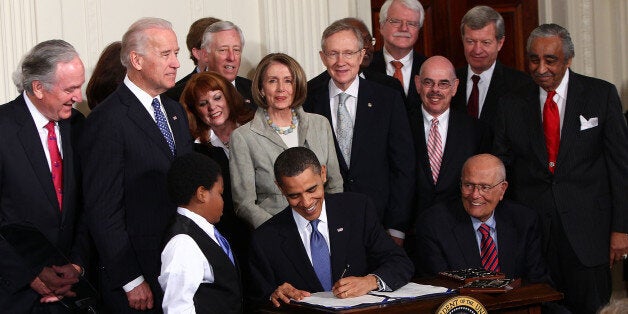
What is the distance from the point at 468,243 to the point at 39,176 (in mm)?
2065

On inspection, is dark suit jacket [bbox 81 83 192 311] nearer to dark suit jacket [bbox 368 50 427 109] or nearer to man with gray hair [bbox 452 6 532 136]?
dark suit jacket [bbox 368 50 427 109]

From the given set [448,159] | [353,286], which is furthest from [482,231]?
[353,286]

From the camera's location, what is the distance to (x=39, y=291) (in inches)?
177

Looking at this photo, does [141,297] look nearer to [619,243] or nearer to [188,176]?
[188,176]

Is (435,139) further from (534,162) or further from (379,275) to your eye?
(379,275)

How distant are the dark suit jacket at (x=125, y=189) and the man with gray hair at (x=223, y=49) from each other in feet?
4.12

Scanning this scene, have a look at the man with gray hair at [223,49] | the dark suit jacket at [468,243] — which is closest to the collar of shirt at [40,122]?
the man with gray hair at [223,49]

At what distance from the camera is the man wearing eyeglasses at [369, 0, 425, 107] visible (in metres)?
6.36

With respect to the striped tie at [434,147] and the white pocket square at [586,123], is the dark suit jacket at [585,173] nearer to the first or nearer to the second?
the white pocket square at [586,123]

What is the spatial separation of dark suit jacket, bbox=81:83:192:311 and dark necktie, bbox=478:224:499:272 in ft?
5.16

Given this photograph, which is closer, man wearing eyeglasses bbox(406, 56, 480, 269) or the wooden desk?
the wooden desk

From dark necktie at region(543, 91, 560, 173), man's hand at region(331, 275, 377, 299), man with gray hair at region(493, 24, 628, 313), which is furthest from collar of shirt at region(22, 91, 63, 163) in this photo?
dark necktie at region(543, 91, 560, 173)

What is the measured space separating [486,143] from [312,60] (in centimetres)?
150

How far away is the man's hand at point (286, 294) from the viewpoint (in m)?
4.44
